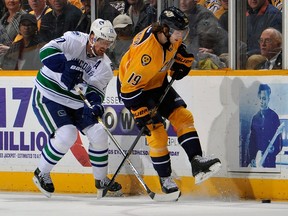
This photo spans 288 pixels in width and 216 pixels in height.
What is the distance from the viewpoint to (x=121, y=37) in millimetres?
8688

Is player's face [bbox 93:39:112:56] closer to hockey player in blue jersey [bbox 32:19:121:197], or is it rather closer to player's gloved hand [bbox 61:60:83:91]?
hockey player in blue jersey [bbox 32:19:121:197]

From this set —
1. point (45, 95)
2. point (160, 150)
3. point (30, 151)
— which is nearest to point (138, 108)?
point (160, 150)

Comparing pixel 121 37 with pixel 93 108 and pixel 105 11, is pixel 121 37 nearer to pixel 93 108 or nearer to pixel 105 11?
pixel 105 11

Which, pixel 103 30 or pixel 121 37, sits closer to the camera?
pixel 103 30

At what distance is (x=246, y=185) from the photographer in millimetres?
8031

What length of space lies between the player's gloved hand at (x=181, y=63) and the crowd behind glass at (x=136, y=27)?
33 centimetres

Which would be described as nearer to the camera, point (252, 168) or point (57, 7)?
point (252, 168)

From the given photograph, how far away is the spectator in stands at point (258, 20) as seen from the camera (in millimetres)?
7914

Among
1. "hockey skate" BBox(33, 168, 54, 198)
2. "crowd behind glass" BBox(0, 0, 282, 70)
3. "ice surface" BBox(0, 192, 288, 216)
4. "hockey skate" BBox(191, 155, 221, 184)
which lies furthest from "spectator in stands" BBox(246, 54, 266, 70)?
"hockey skate" BBox(33, 168, 54, 198)

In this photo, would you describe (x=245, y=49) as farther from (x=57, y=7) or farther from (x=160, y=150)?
(x=57, y=7)

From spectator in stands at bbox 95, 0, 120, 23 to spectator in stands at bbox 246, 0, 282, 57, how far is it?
119 cm

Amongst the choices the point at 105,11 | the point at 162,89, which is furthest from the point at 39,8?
the point at 162,89

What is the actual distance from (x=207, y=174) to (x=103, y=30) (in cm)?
133

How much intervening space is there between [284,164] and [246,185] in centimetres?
36
